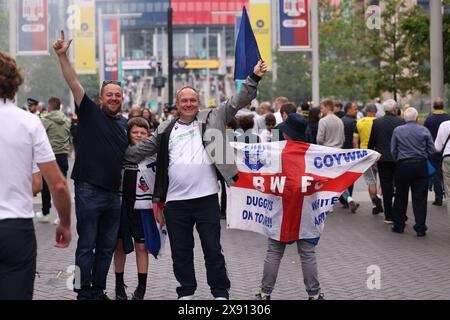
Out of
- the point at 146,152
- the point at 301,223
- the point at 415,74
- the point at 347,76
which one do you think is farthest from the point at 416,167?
the point at 347,76

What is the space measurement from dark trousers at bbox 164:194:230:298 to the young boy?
480 millimetres

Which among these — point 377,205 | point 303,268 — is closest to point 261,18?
point 377,205

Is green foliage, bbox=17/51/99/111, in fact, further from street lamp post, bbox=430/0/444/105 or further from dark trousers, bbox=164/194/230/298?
dark trousers, bbox=164/194/230/298

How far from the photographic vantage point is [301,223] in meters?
7.51

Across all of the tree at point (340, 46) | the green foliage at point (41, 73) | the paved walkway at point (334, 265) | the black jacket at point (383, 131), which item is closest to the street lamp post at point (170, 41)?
the tree at point (340, 46)

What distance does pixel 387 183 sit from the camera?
1380 centimetres

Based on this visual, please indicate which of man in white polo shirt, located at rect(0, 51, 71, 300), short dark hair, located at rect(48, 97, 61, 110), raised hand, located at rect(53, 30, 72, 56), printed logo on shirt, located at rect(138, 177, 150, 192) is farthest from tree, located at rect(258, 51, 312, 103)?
man in white polo shirt, located at rect(0, 51, 71, 300)

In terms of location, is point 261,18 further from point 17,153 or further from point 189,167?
point 17,153

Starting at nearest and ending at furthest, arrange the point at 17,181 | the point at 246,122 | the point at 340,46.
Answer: the point at 17,181 → the point at 246,122 → the point at 340,46

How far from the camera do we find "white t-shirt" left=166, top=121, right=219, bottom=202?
6863mm

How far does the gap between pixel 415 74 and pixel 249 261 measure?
23363mm

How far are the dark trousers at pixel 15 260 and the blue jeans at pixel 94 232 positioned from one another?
2.55 m

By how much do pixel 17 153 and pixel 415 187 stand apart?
869 centimetres

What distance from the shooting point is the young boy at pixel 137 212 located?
296 inches
